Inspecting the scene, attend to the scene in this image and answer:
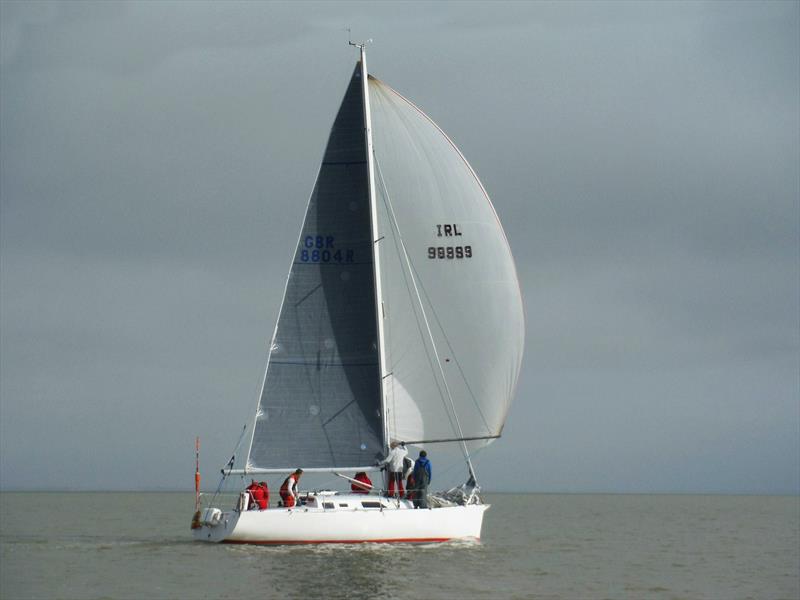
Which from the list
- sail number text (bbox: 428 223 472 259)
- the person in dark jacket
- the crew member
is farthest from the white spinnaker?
→ the crew member

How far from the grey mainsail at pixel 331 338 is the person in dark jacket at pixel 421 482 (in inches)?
55.5

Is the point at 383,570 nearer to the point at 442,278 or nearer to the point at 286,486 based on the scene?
the point at 286,486

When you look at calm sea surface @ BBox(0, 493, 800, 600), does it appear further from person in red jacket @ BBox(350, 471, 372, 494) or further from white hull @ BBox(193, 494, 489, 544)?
person in red jacket @ BBox(350, 471, 372, 494)

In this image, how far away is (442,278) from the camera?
32094 mm

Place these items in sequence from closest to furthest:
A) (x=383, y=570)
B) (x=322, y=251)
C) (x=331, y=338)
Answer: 1. (x=383, y=570)
2. (x=331, y=338)
3. (x=322, y=251)

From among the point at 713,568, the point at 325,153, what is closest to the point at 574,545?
the point at 713,568

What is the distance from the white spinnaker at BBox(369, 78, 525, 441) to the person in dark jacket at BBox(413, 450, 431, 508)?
2475 mm

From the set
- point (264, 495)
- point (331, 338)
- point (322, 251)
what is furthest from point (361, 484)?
point (322, 251)

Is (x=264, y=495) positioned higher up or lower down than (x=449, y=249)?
lower down

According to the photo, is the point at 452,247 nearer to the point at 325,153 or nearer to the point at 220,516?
the point at 325,153

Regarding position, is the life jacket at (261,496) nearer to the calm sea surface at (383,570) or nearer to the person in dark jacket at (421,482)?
the calm sea surface at (383,570)

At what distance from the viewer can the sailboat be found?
3023 cm

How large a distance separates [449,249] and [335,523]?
796cm

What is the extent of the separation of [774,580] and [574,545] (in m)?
11.1
